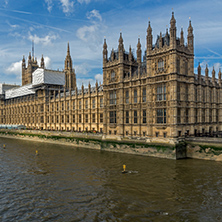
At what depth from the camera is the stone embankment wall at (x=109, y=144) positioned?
49.8 metres

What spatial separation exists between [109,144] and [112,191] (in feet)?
102

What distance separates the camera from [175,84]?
50719 millimetres

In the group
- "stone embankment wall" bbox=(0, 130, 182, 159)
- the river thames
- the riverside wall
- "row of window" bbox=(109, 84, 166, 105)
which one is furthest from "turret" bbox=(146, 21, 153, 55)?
the river thames

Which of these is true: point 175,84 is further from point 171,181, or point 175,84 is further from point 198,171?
point 171,181

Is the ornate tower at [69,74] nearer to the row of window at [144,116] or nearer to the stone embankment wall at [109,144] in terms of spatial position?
the stone embankment wall at [109,144]

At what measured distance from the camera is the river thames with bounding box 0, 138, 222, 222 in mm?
24703

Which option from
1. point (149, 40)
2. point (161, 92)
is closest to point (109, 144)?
point (161, 92)

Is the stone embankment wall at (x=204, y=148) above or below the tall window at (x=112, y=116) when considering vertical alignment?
below

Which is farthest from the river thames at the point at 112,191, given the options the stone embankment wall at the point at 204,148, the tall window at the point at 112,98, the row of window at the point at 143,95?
the tall window at the point at 112,98

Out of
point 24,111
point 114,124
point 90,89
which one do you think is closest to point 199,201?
point 114,124

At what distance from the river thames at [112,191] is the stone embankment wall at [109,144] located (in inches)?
110

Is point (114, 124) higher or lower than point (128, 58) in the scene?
lower

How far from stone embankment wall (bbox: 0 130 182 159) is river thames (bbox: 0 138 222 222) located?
2.79 metres

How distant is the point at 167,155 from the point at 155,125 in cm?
775
